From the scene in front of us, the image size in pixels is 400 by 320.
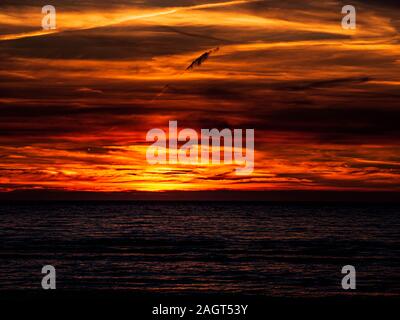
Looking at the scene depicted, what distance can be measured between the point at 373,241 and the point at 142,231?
92.4 ft

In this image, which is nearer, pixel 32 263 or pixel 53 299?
pixel 53 299

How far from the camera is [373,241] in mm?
67312

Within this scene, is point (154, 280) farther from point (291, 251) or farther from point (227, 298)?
point (291, 251)

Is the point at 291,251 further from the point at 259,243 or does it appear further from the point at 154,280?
the point at 154,280

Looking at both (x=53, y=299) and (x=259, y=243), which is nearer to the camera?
(x=53, y=299)

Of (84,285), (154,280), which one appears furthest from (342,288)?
(84,285)

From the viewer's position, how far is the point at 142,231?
270ft

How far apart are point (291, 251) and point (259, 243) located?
928 centimetres

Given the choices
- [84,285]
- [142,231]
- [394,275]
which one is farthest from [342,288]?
[142,231]

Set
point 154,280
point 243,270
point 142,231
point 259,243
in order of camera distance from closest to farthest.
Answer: point 154,280, point 243,270, point 259,243, point 142,231

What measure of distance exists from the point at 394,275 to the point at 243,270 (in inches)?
363
